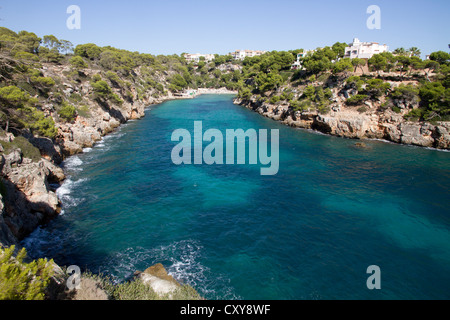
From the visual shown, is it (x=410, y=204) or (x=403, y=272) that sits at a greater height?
(x=410, y=204)

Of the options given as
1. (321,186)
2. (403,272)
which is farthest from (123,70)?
(403,272)

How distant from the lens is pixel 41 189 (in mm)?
22953

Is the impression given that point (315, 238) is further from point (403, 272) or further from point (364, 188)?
point (364, 188)

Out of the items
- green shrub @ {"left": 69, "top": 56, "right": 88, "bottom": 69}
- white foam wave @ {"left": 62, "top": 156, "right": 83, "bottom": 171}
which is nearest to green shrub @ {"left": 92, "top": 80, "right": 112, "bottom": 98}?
green shrub @ {"left": 69, "top": 56, "right": 88, "bottom": 69}

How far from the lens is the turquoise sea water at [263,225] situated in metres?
17.0

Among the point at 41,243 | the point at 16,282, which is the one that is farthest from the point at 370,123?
the point at 16,282

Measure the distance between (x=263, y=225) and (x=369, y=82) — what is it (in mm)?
52716

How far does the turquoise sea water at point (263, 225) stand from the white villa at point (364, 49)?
54761 millimetres

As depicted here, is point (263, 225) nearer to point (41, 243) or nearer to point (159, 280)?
point (159, 280)

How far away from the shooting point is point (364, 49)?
82.6 metres

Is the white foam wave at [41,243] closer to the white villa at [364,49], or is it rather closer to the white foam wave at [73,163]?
the white foam wave at [73,163]

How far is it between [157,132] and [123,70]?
50.0m

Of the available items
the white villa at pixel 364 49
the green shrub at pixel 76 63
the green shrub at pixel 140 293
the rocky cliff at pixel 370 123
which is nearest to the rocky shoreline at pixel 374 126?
the rocky cliff at pixel 370 123

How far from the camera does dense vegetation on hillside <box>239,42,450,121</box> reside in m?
50.2
